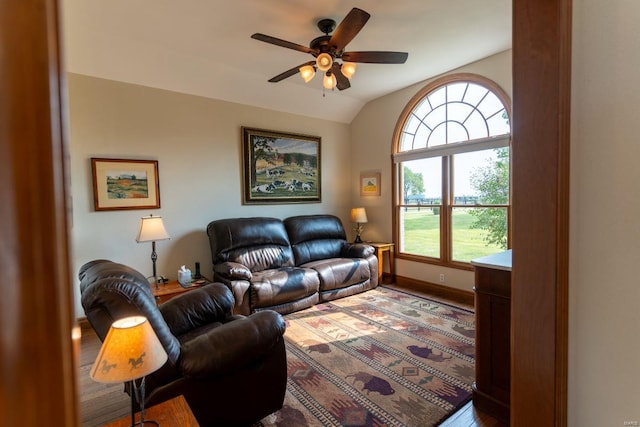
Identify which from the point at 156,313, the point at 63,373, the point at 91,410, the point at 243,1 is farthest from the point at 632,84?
the point at 91,410

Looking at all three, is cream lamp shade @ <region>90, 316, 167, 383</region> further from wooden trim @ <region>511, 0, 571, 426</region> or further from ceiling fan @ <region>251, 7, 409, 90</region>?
ceiling fan @ <region>251, 7, 409, 90</region>

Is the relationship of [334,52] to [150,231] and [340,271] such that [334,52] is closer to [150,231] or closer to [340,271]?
[150,231]

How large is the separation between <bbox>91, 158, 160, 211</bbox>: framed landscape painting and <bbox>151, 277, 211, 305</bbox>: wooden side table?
980 mm

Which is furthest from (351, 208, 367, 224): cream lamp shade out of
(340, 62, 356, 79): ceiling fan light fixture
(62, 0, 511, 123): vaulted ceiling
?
(340, 62, 356, 79): ceiling fan light fixture

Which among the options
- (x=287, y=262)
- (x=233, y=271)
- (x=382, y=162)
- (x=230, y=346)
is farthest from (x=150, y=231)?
(x=382, y=162)

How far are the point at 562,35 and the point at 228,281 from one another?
10.9 feet

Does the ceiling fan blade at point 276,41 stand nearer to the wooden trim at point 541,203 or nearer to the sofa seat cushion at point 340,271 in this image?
the wooden trim at point 541,203

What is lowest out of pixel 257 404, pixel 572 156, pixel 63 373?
pixel 257 404

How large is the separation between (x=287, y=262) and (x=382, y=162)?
7.64 ft

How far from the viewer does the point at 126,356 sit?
993mm

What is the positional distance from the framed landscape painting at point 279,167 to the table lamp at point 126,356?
3468 mm

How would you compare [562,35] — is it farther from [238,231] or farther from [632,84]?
[238,231]

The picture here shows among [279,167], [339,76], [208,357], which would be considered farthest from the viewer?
[279,167]

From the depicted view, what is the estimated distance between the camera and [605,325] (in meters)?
1.02
